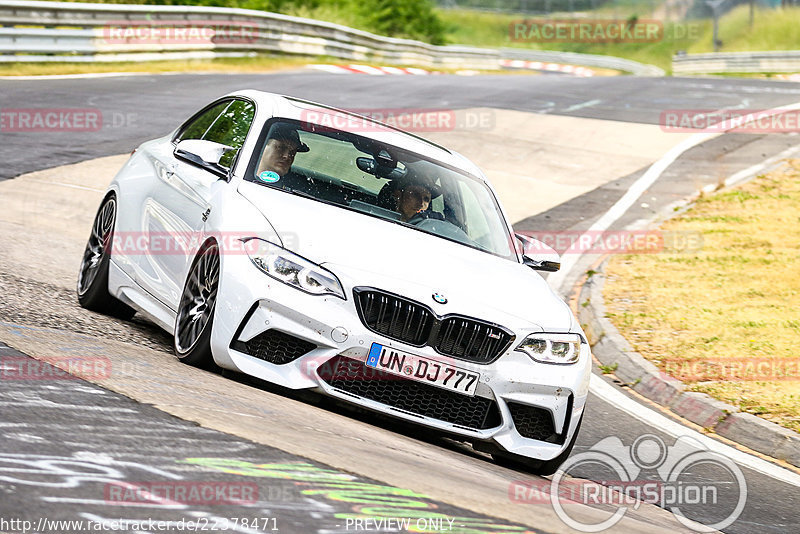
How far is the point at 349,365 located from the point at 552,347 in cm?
113

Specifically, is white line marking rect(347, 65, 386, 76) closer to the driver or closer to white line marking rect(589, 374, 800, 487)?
white line marking rect(589, 374, 800, 487)

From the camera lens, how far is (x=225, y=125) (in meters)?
7.57

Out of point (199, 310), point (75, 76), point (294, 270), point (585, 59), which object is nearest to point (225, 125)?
point (199, 310)

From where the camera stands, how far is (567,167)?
61.1 feet

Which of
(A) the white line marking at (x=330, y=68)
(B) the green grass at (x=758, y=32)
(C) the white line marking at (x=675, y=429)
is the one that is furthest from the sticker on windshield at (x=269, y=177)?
(B) the green grass at (x=758, y=32)

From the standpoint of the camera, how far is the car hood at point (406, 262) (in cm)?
574

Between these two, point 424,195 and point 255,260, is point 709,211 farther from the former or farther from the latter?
point 255,260

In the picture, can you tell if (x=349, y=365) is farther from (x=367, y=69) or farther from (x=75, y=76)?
(x=367, y=69)

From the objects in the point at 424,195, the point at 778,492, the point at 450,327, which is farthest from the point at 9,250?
the point at 778,492

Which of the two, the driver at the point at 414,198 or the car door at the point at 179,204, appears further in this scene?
the driver at the point at 414,198

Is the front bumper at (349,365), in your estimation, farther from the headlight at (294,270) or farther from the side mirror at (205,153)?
the side mirror at (205,153)

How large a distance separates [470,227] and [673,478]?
6.56 ft

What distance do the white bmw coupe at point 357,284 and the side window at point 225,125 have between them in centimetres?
3

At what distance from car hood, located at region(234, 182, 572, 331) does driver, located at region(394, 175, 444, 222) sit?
0.31 meters
